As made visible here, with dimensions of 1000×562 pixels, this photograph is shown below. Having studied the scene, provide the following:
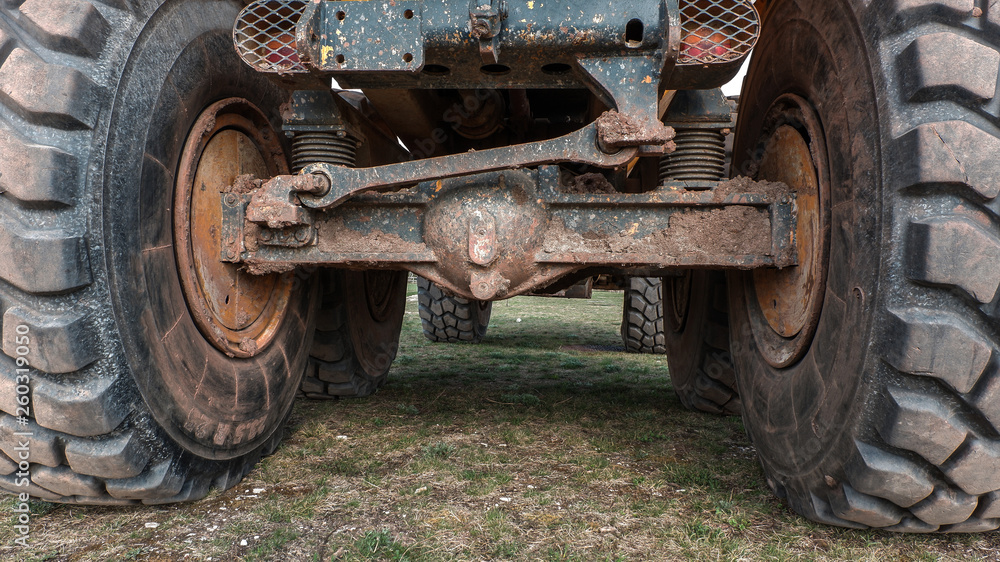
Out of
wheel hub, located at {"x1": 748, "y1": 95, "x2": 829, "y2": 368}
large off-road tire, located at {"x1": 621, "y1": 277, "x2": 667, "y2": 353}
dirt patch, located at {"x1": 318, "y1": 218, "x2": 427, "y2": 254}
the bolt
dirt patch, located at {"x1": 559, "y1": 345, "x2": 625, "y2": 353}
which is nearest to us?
the bolt

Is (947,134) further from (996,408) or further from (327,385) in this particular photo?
(327,385)

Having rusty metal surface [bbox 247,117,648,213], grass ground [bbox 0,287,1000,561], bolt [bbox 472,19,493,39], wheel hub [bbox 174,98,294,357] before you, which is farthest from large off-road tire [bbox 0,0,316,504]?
bolt [bbox 472,19,493,39]

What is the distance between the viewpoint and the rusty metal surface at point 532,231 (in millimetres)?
1666

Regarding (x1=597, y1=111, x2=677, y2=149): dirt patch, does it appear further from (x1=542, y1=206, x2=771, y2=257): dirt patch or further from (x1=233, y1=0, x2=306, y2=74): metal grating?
(x1=233, y1=0, x2=306, y2=74): metal grating

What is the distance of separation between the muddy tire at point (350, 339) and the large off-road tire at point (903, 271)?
207 cm

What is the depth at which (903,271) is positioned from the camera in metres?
1.17

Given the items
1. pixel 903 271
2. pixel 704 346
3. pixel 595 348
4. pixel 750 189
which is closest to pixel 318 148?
pixel 750 189

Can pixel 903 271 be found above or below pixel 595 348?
above

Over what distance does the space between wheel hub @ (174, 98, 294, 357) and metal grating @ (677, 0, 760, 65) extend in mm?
1419

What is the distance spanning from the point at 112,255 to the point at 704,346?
95.3 inches

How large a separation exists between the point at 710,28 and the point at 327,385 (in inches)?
99.4

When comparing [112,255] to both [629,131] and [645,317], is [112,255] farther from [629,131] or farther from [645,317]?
[645,317]

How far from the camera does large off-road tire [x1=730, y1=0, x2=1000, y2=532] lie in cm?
114

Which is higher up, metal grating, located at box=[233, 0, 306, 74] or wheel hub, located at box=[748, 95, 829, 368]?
metal grating, located at box=[233, 0, 306, 74]
